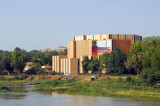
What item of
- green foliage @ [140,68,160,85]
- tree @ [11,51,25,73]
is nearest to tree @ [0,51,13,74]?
tree @ [11,51,25,73]

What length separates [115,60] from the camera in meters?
80.4

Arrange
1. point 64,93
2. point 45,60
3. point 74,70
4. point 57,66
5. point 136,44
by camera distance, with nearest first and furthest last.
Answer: point 64,93 < point 136,44 < point 74,70 < point 57,66 < point 45,60

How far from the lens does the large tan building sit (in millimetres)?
92250

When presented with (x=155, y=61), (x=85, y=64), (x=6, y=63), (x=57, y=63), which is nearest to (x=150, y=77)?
(x=155, y=61)

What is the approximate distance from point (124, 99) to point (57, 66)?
5833 centimetres

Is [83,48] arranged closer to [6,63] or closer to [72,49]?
[72,49]

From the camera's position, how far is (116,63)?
8081 centimetres

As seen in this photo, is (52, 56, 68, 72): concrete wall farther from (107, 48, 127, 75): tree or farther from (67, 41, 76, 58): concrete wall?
(107, 48, 127, 75): tree

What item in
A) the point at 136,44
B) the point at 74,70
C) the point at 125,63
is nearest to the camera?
the point at 125,63

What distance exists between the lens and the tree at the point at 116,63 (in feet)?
264

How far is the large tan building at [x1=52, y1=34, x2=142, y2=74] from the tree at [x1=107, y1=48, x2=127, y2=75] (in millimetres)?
9630

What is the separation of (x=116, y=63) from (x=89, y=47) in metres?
15.2

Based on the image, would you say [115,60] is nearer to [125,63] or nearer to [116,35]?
[125,63]

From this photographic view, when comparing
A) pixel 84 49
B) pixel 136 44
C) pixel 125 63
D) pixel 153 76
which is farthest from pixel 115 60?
pixel 153 76
